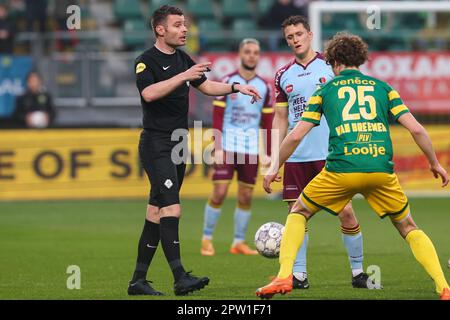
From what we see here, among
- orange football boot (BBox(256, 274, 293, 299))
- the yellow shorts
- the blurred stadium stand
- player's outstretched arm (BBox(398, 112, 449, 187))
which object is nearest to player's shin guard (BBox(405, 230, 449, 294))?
the yellow shorts

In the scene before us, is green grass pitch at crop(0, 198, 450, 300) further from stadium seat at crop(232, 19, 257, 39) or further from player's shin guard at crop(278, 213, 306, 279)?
stadium seat at crop(232, 19, 257, 39)

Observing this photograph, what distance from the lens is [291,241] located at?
841 centimetres

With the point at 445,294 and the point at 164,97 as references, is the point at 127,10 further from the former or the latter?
the point at 445,294

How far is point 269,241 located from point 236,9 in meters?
16.2

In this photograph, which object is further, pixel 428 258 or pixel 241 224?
pixel 241 224

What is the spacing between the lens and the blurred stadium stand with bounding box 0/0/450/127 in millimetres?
21750

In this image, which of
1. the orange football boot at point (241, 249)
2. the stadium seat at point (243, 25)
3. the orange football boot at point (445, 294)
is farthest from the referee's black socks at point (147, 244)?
the stadium seat at point (243, 25)

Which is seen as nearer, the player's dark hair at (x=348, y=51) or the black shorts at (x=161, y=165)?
the player's dark hair at (x=348, y=51)

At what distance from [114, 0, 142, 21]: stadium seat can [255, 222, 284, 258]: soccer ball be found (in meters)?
15.8

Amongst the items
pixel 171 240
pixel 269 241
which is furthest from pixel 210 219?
pixel 171 240

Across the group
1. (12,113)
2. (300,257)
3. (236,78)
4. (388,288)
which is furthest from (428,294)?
(12,113)

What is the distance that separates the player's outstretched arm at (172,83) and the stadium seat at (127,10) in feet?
54.9

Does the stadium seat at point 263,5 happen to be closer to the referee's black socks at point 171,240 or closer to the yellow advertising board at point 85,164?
the yellow advertising board at point 85,164

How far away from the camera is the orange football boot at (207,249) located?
1294 centimetres
